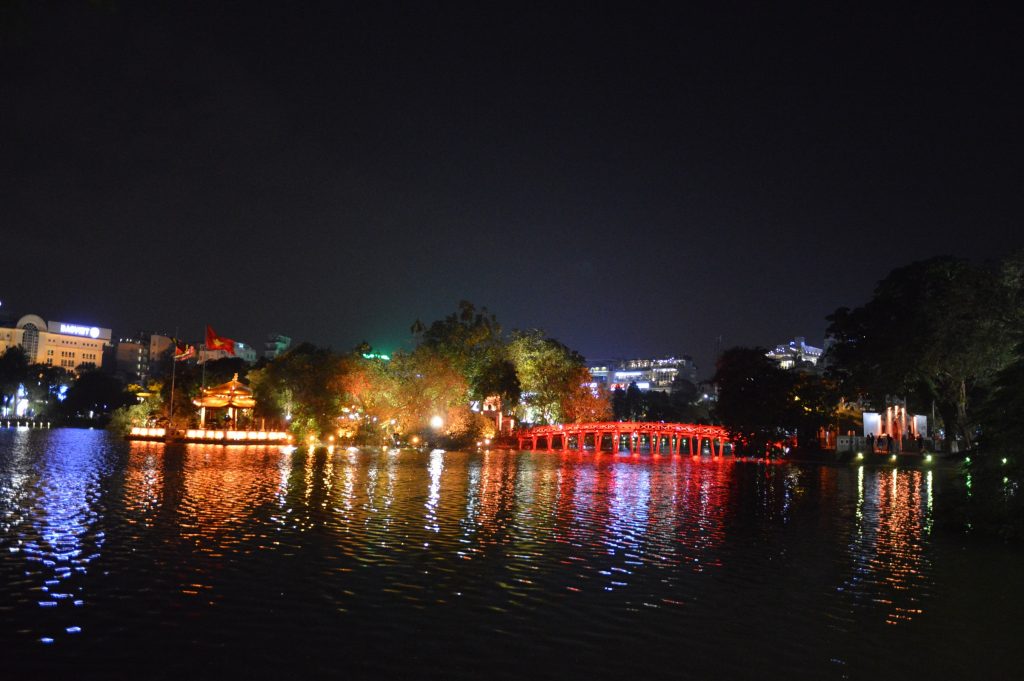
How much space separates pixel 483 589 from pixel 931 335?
48.8 m

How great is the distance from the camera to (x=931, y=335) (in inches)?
2083

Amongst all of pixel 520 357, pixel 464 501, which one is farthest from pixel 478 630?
pixel 520 357

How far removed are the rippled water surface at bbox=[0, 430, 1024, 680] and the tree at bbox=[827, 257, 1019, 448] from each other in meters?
29.9

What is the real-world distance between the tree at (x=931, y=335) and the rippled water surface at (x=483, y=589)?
29867mm

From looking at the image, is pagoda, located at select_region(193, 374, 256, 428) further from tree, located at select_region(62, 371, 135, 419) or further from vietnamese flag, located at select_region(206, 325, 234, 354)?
tree, located at select_region(62, 371, 135, 419)

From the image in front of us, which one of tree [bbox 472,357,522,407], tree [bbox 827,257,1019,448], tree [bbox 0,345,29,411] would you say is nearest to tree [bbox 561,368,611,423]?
tree [bbox 472,357,522,407]

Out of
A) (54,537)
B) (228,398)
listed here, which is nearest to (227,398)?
(228,398)

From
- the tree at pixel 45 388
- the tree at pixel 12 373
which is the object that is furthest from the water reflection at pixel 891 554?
the tree at pixel 12 373

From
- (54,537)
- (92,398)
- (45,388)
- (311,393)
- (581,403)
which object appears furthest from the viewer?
(45,388)

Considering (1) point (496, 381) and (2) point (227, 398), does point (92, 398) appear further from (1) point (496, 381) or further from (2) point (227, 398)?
(1) point (496, 381)

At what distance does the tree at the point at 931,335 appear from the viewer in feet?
165

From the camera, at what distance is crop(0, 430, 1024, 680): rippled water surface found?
10.0 metres

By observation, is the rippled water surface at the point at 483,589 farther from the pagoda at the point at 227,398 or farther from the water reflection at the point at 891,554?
the pagoda at the point at 227,398

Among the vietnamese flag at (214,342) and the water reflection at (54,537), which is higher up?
the vietnamese flag at (214,342)
